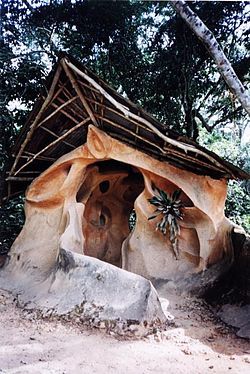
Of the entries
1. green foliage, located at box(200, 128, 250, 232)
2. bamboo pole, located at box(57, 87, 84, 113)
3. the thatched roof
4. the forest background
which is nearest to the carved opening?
the thatched roof

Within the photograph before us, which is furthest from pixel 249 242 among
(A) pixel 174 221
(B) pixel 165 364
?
(B) pixel 165 364

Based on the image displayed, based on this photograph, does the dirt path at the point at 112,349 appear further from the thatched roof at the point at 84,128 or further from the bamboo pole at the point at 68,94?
the bamboo pole at the point at 68,94

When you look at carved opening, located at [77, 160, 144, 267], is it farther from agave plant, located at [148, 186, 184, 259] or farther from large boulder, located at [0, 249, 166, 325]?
large boulder, located at [0, 249, 166, 325]

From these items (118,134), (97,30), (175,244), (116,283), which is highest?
(97,30)

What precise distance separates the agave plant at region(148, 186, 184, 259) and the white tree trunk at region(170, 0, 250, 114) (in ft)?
7.03

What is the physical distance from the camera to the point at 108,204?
30.5 ft

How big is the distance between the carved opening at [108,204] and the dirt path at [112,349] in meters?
3.31

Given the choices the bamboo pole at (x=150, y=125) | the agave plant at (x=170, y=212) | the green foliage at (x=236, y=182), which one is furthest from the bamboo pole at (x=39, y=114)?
the green foliage at (x=236, y=182)

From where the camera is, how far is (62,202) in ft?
25.1

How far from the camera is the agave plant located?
7.00 m

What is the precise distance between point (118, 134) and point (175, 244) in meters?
2.45

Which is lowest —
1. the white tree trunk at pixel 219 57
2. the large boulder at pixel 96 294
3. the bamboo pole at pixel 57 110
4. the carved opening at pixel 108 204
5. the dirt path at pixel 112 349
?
the dirt path at pixel 112 349

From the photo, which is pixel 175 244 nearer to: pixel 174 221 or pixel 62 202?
pixel 174 221

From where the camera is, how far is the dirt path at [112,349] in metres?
3.91
